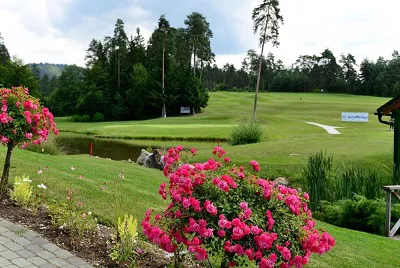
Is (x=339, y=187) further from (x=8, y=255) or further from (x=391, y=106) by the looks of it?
(x=8, y=255)

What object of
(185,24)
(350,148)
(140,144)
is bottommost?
(140,144)

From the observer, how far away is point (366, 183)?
10.7 meters

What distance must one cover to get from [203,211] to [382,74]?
329ft

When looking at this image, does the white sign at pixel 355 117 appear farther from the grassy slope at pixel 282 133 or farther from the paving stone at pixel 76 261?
the paving stone at pixel 76 261

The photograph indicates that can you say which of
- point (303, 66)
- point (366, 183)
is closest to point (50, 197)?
point (366, 183)

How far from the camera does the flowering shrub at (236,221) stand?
3480 millimetres

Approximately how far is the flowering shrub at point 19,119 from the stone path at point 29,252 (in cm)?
205

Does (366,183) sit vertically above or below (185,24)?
below

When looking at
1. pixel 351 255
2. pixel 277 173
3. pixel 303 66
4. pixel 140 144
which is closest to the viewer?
pixel 351 255

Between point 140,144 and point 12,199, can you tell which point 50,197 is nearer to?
point 12,199

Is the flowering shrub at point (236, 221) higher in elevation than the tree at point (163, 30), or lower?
lower

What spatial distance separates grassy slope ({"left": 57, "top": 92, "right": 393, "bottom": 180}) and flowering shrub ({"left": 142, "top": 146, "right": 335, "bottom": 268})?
11.3 metres

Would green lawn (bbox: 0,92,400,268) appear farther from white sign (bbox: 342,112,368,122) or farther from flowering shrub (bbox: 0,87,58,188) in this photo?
white sign (bbox: 342,112,368,122)

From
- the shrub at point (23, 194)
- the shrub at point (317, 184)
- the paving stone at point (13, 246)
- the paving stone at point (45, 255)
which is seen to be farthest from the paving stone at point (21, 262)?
the shrub at point (317, 184)
